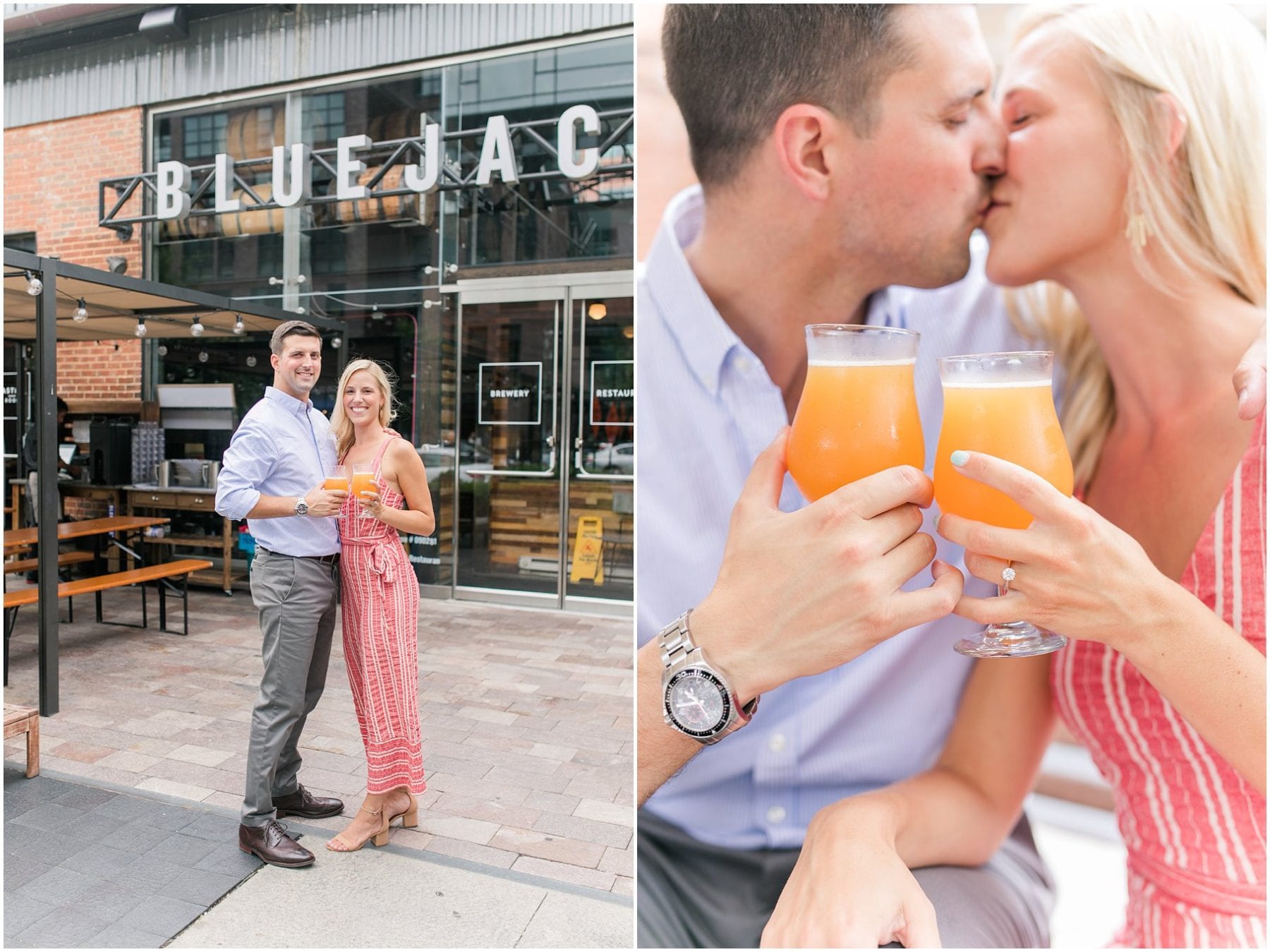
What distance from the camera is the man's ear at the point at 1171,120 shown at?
1334 millimetres

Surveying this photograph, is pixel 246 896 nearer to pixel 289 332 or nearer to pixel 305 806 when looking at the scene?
pixel 305 806

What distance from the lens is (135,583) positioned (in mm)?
3812

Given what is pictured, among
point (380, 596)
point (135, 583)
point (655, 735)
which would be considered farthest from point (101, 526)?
point (655, 735)

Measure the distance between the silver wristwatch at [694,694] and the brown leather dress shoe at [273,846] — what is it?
1.37 metres

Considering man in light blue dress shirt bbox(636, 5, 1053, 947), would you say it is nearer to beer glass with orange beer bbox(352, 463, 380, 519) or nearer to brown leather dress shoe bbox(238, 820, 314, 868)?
beer glass with orange beer bbox(352, 463, 380, 519)

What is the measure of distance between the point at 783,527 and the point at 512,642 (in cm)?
314

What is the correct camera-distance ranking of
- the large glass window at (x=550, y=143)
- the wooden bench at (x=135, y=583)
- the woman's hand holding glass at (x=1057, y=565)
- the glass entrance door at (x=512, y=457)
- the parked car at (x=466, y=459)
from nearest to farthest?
the woman's hand holding glass at (x=1057, y=565), the wooden bench at (x=135, y=583), the large glass window at (x=550, y=143), the parked car at (x=466, y=459), the glass entrance door at (x=512, y=457)

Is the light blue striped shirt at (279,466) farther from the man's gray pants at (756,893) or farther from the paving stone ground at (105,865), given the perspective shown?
the man's gray pants at (756,893)

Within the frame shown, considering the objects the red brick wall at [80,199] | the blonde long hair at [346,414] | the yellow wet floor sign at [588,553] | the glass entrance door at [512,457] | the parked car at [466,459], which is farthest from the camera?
the yellow wet floor sign at [588,553]

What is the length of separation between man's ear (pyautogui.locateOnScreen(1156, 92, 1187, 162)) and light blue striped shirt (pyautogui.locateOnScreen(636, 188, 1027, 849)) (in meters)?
0.37

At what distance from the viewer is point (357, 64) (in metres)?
4.20

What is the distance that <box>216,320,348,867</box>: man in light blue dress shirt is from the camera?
2.12 m

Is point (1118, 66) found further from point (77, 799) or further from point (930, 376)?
point (77, 799)

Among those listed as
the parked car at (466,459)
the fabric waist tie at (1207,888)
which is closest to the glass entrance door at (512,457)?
the parked car at (466,459)
